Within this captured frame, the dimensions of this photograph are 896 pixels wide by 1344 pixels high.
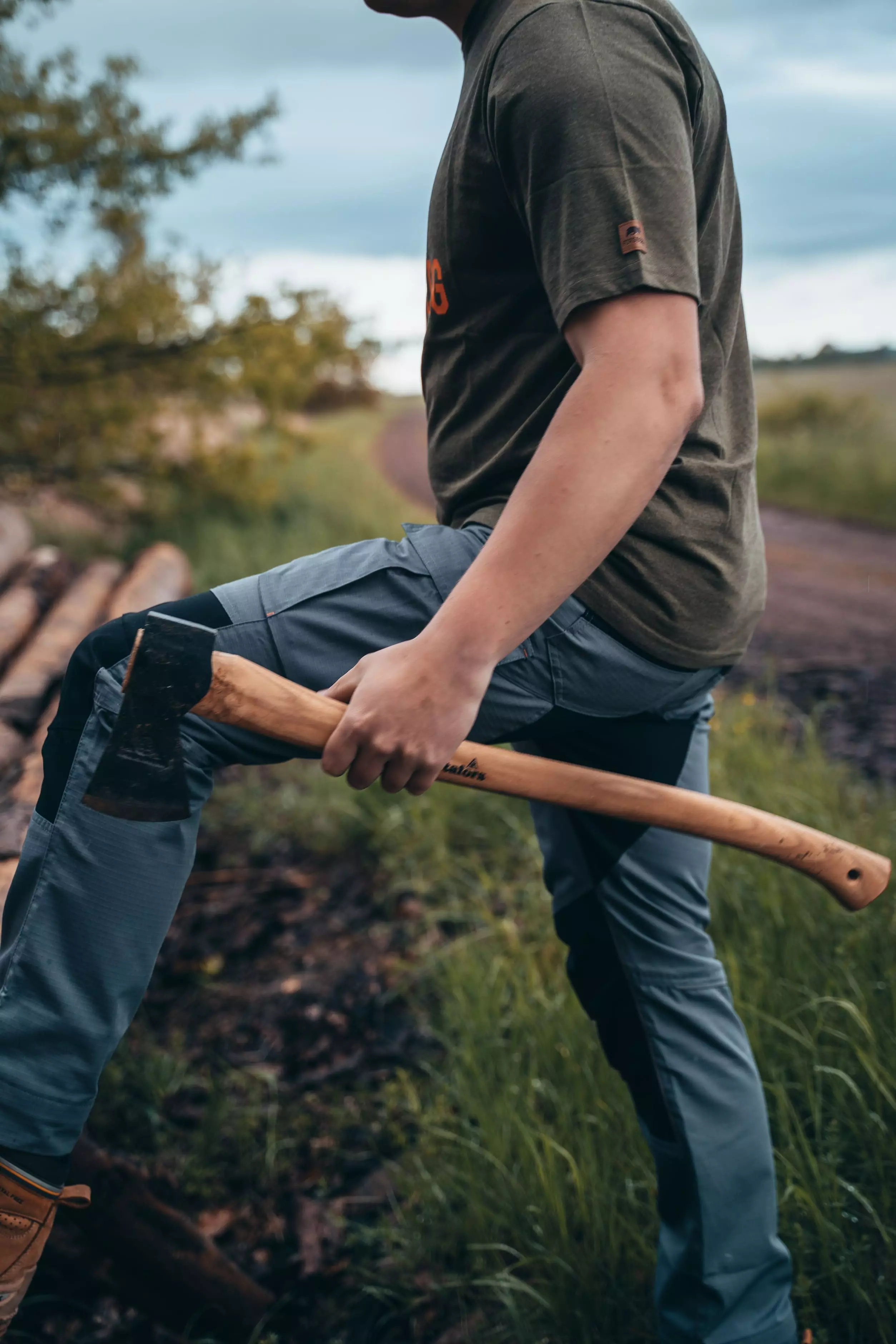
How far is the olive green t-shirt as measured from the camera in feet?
3.49

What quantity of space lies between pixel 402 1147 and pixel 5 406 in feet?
17.2

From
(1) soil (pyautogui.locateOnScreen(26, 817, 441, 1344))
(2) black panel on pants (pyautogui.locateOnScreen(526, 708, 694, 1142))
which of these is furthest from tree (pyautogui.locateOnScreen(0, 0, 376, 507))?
(2) black panel on pants (pyautogui.locateOnScreen(526, 708, 694, 1142))

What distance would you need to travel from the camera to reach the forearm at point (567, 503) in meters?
1.07

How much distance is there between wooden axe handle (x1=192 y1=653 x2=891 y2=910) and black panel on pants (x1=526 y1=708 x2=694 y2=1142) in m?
0.05

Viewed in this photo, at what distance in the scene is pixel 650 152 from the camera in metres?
1.07

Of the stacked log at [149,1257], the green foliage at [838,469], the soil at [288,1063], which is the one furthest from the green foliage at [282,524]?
the green foliage at [838,469]

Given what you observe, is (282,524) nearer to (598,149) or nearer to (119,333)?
(119,333)

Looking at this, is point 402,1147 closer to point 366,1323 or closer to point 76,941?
point 366,1323

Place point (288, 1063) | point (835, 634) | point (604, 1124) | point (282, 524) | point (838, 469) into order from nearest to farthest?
1. point (604, 1124)
2. point (288, 1063)
3. point (835, 634)
4. point (282, 524)
5. point (838, 469)

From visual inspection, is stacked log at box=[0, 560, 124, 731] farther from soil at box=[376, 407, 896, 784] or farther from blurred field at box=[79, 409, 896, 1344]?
soil at box=[376, 407, 896, 784]

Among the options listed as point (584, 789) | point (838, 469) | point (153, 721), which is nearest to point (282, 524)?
point (838, 469)

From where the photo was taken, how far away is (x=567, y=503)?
3.52 feet

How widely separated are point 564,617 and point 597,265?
0.43 metres

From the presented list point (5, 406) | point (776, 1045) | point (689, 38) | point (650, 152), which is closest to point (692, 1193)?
point (776, 1045)
